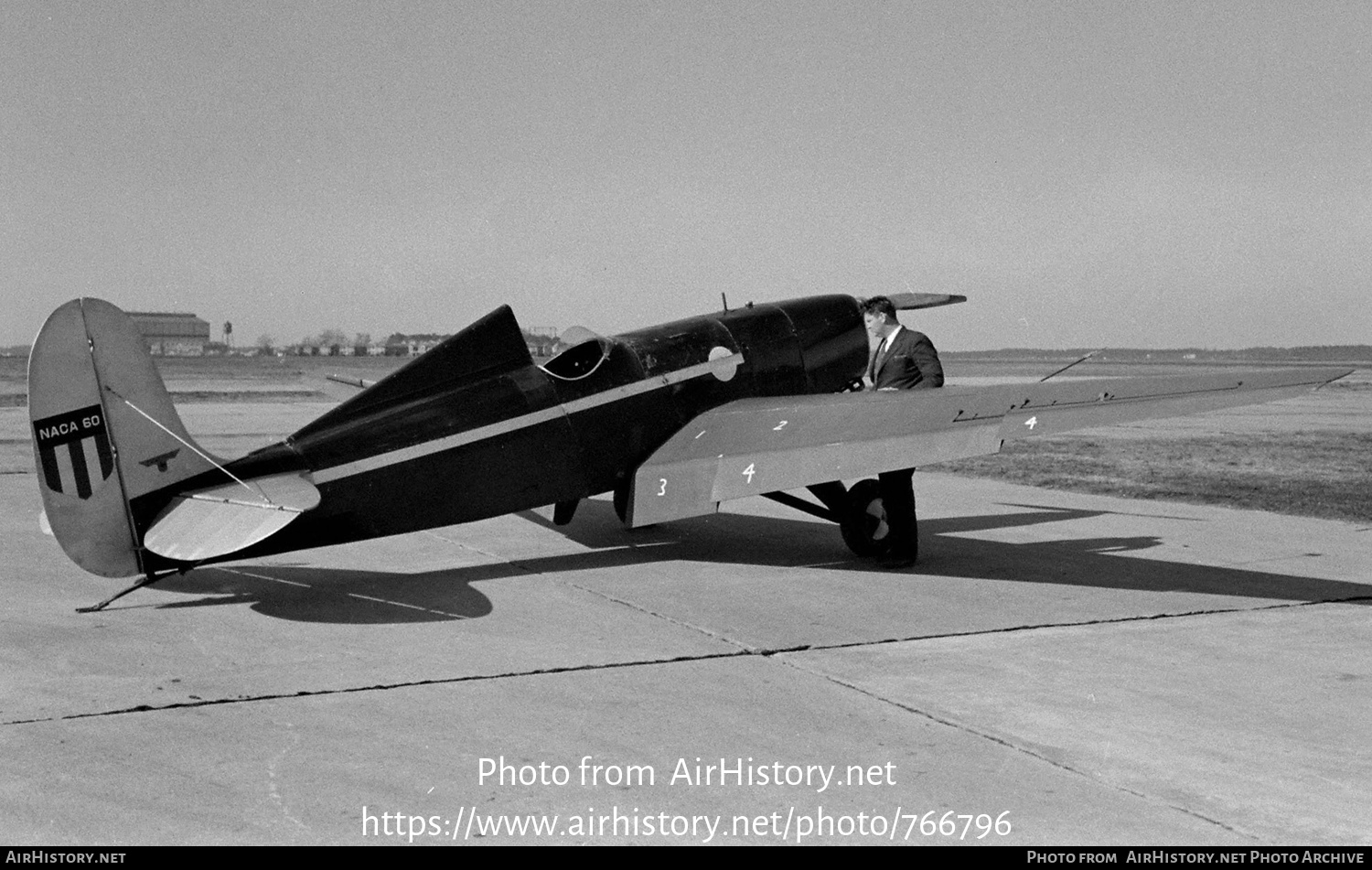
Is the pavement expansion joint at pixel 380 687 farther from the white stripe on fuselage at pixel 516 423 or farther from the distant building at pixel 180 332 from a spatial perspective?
the distant building at pixel 180 332

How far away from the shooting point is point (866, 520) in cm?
975

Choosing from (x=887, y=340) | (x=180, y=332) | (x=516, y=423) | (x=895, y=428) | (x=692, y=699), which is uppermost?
(x=180, y=332)

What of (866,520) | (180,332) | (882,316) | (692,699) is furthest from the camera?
(180,332)

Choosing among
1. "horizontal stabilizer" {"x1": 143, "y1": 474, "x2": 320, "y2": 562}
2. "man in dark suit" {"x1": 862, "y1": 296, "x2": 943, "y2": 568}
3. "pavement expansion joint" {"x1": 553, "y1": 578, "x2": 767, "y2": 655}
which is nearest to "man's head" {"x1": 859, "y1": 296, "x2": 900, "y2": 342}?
"man in dark suit" {"x1": 862, "y1": 296, "x2": 943, "y2": 568}

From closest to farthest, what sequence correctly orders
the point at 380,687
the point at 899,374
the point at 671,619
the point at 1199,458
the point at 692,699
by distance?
the point at 692,699, the point at 380,687, the point at 671,619, the point at 899,374, the point at 1199,458

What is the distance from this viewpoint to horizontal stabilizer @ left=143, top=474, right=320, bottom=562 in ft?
22.8

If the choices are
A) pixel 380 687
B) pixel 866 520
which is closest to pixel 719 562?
pixel 866 520

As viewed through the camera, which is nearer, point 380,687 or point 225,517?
point 380,687

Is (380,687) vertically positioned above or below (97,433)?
below

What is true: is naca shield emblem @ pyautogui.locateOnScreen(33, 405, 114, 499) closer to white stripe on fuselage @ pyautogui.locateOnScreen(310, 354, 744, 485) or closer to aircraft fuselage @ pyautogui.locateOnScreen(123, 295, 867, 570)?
aircraft fuselage @ pyautogui.locateOnScreen(123, 295, 867, 570)

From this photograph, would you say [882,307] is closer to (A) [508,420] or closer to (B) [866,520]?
(B) [866,520]

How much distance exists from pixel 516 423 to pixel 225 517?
2257mm

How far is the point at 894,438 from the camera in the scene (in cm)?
866
